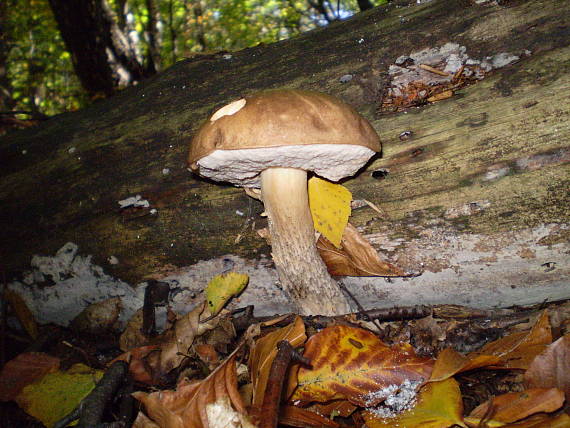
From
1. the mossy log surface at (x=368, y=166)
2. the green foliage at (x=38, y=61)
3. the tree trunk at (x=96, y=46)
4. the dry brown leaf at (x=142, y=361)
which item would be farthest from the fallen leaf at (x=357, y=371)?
the green foliage at (x=38, y=61)

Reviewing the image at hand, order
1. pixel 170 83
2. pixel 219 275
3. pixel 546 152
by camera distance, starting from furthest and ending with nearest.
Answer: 1. pixel 170 83
2. pixel 219 275
3. pixel 546 152

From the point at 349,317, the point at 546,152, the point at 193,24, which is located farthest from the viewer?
the point at 193,24

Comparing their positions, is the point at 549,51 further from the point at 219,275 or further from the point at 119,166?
the point at 119,166

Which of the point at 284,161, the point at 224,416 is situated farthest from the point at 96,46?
the point at 224,416

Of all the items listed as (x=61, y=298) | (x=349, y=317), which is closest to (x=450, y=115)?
(x=349, y=317)

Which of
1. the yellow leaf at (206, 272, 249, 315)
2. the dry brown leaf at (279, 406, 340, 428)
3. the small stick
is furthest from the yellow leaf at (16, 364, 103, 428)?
the small stick

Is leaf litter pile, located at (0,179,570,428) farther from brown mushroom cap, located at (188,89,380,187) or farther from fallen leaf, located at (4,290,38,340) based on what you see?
brown mushroom cap, located at (188,89,380,187)
